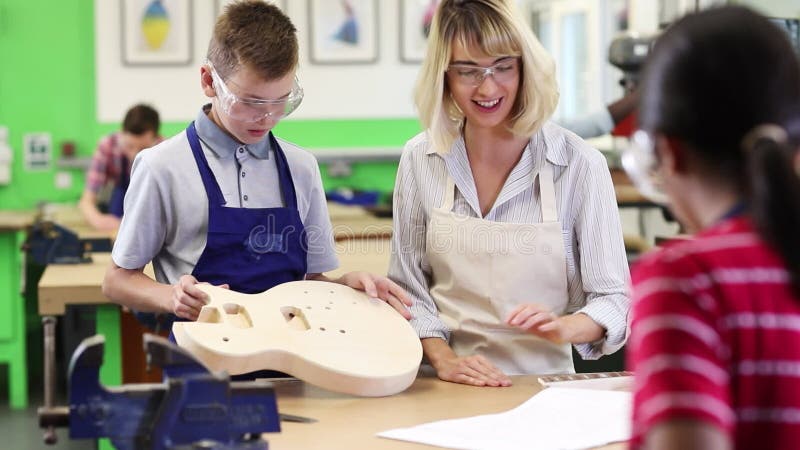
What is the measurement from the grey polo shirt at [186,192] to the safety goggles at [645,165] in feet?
4.23

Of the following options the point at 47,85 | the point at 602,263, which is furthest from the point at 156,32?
the point at 602,263

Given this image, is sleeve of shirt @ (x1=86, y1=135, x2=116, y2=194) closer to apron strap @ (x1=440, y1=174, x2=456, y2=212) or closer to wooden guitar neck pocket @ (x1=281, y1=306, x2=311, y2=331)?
apron strap @ (x1=440, y1=174, x2=456, y2=212)

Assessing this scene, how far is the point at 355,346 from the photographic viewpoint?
2.04 meters

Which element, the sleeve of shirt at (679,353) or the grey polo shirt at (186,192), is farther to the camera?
the grey polo shirt at (186,192)

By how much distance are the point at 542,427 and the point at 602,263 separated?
596 mm

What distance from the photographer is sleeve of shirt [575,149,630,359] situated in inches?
88.8

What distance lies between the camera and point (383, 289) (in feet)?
7.48

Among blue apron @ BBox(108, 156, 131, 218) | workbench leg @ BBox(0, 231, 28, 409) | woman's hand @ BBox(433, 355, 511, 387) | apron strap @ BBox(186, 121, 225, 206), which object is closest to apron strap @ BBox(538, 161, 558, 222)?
woman's hand @ BBox(433, 355, 511, 387)

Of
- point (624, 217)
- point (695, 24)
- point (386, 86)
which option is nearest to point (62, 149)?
point (386, 86)

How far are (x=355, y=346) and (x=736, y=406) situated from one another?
3.87 ft

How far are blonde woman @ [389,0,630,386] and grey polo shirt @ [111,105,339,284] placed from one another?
311mm

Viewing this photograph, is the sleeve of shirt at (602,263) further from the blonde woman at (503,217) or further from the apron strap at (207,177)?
the apron strap at (207,177)

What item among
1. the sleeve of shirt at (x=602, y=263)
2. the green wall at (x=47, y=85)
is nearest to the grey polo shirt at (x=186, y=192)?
the sleeve of shirt at (x=602, y=263)

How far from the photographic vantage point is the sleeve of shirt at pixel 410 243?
2400 millimetres
